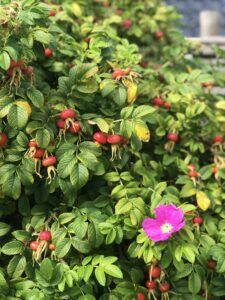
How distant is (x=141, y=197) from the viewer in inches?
67.7

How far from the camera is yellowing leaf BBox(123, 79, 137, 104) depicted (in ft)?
5.88

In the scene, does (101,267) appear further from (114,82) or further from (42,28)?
(42,28)

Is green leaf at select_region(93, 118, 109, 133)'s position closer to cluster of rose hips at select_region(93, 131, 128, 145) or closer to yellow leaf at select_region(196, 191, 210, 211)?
cluster of rose hips at select_region(93, 131, 128, 145)

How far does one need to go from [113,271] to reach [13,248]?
0.30 meters

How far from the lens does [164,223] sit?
1.49 metres

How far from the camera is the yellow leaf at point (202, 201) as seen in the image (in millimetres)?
1817

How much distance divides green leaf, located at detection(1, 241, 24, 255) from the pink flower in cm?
36

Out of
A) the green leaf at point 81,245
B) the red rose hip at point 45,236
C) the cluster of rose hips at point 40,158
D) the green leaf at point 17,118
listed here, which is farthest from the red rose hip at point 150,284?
the green leaf at point 17,118

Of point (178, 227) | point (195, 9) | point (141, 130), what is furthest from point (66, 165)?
point (195, 9)

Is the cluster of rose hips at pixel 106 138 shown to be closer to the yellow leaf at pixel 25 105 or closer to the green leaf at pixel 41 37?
the yellow leaf at pixel 25 105

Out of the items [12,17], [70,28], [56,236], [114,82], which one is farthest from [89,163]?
[70,28]

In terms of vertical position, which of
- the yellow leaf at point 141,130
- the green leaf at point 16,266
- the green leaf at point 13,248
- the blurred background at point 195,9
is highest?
the yellow leaf at point 141,130

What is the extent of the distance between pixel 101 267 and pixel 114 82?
0.61 metres

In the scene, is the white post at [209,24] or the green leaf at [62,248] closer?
the green leaf at [62,248]
